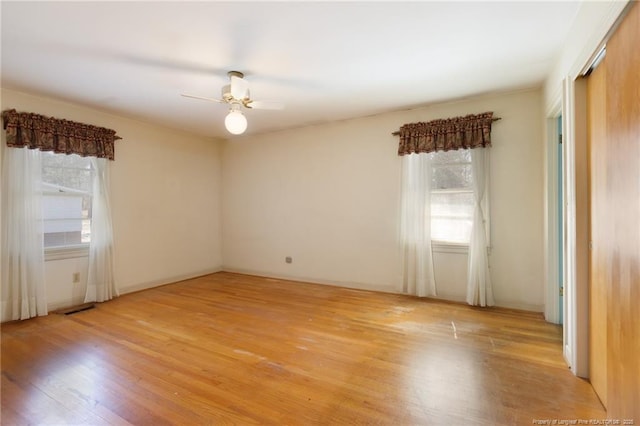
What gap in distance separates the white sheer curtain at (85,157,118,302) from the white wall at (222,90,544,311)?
2.07 meters

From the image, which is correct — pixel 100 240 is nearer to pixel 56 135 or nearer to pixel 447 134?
pixel 56 135

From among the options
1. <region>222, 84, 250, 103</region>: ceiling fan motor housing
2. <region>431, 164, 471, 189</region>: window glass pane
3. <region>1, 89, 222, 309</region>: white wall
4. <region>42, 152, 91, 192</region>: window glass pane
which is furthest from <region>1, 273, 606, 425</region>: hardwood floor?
<region>222, 84, 250, 103</region>: ceiling fan motor housing

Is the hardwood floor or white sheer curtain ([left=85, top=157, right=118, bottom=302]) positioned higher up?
white sheer curtain ([left=85, top=157, right=118, bottom=302])

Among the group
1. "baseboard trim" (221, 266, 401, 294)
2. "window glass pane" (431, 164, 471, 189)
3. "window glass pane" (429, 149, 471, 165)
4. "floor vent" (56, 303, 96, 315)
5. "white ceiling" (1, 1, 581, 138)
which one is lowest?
"floor vent" (56, 303, 96, 315)

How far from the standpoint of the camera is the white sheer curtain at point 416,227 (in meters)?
3.74

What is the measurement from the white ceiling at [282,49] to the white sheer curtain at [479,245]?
2.78ft

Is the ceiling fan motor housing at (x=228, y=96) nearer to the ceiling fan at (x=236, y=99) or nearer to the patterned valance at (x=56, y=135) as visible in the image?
the ceiling fan at (x=236, y=99)

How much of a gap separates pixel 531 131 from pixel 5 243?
592 cm

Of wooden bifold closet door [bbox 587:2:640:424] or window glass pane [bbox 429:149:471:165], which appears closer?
wooden bifold closet door [bbox 587:2:640:424]

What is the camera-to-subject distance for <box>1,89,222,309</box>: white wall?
3.64 meters

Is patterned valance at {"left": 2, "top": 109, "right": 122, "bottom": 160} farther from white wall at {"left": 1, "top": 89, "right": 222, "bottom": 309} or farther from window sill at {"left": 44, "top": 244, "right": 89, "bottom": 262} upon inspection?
window sill at {"left": 44, "top": 244, "right": 89, "bottom": 262}

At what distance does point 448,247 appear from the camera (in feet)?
12.2

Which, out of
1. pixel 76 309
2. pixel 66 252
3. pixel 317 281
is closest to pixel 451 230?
pixel 317 281

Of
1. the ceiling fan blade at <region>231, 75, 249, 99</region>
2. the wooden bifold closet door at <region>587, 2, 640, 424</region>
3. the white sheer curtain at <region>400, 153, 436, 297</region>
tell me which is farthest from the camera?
the white sheer curtain at <region>400, 153, 436, 297</region>
